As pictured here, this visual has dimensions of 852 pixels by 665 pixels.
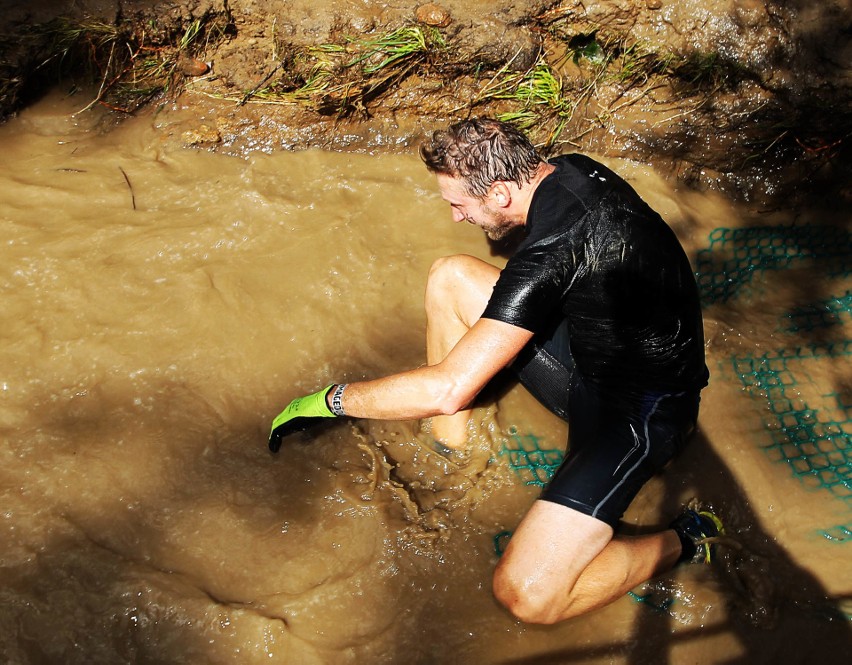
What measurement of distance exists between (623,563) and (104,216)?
293 centimetres

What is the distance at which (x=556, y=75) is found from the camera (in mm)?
4109

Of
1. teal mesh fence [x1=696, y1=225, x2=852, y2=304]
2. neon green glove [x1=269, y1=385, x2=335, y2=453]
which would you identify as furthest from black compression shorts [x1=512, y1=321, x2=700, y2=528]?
teal mesh fence [x1=696, y1=225, x2=852, y2=304]

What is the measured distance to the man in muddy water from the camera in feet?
8.06

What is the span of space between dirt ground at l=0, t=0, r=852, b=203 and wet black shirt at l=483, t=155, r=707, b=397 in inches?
62.6

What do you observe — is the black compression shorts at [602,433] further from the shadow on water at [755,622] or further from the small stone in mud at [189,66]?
the small stone in mud at [189,66]

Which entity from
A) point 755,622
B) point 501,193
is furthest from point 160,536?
point 755,622

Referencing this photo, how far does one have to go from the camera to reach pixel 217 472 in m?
2.92

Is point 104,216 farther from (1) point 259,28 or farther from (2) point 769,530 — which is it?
(2) point 769,530

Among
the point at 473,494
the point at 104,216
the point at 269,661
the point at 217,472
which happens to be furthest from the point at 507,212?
the point at 104,216

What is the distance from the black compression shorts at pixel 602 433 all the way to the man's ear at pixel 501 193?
56 centimetres

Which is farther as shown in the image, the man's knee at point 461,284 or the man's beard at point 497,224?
the man's knee at point 461,284

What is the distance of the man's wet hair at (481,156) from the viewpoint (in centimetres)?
264

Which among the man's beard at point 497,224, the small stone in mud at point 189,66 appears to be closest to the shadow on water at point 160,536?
the man's beard at point 497,224

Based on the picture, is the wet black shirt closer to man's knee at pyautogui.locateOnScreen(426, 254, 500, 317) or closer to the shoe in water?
man's knee at pyautogui.locateOnScreen(426, 254, 500, 317)
